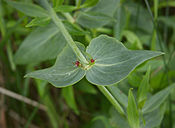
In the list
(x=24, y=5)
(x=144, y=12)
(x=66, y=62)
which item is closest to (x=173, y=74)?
(x=144, y=12)

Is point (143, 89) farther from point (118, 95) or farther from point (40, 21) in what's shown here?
point (40, 21)

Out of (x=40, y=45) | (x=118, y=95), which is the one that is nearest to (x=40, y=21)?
(x=40, y=45)

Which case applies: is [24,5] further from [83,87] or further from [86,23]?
[83,87]

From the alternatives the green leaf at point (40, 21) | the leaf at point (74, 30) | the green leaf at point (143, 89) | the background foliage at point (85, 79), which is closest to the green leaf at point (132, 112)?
the background foliage at point (85, 79)

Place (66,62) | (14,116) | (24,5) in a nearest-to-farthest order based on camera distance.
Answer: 1. (66,62)
2. (24,5)
3. (14,116)

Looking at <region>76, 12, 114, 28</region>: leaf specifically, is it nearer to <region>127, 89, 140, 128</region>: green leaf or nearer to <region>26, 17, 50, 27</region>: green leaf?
<region>26, 17, 50, 27</region>: green leaf

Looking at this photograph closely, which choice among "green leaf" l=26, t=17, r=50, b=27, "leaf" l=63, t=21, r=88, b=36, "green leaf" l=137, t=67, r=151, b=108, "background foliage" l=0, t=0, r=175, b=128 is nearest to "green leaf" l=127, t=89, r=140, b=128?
"background foliage" l=0, t=0, r=175, b=128
